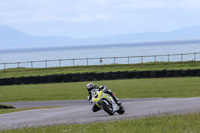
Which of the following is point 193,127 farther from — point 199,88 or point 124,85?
point 124,85

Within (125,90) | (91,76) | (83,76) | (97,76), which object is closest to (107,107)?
(125,90)

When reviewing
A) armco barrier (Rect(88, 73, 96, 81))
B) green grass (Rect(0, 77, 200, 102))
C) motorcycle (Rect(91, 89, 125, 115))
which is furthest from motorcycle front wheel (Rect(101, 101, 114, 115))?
armco barrier (Rect(88, 73, 96, 81))

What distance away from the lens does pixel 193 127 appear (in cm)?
1012

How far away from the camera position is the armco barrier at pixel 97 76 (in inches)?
1578

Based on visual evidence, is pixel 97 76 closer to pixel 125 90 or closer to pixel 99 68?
pixel 125 90

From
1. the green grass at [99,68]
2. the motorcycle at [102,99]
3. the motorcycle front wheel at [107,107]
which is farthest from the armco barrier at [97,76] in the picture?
the motorcycle at [102,99]

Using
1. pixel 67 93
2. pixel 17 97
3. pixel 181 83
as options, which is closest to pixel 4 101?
pixel 17 97

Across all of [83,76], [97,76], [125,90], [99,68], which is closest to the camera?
[125,90]

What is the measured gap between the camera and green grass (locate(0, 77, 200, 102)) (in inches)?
1155

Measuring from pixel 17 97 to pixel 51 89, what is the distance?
486cm

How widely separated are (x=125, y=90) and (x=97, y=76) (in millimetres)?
9581

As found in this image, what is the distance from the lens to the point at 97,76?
1662 inches

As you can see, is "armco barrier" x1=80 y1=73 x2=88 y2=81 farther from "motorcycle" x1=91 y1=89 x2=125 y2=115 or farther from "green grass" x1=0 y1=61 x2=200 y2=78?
"motorcycle" x1=91 y1=89 x2=125 y2=115

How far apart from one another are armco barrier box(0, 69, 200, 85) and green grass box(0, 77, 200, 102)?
1.37 metres
